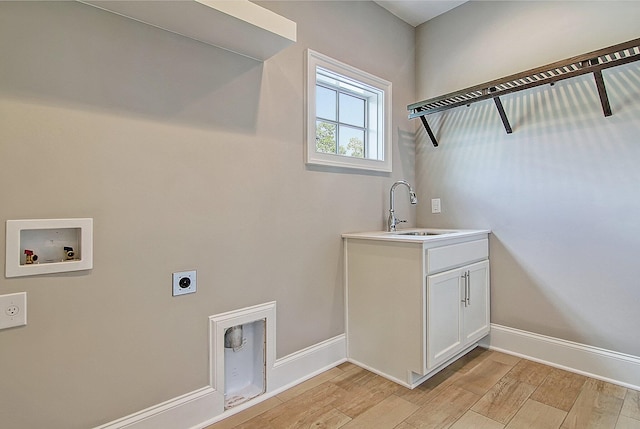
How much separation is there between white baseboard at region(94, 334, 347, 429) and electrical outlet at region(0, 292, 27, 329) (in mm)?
553

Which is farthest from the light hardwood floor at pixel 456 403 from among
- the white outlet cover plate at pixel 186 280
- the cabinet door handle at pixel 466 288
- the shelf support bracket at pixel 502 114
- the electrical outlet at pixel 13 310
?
the shelf support bracket at pixel 502 114

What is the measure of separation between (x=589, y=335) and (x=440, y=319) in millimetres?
985

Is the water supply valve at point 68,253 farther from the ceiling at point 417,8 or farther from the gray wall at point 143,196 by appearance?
the ceiling at point 417,8

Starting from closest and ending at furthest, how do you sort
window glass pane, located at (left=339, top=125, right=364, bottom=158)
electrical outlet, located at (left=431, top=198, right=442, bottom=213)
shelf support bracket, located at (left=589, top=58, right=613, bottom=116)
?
shelf support bracket, located at (left=589, top=58, right=613, bottom=116) < window glass pane, located at (left=339, top=125, right=364, bottom=158) < electrical outlet, located at (left=431, top=198, right=442, bottom=213)

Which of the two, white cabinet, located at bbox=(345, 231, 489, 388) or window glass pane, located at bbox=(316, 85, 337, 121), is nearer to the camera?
white cabinet, located at bbox=(345, 231, 489, 388)

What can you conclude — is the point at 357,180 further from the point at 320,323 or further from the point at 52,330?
the point at 52,330

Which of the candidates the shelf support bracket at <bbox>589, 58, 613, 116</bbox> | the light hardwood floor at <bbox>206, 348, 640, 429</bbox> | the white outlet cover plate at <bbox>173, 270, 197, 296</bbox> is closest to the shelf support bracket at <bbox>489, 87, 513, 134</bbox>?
the shelf support bracket at <bbox>589, 58, 613, 116</bbox>

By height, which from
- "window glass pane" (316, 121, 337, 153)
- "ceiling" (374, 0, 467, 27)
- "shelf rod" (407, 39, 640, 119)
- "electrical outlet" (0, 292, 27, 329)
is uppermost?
"ceiling" (374, 0, 467, 27)

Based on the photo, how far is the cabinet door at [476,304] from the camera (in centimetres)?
221

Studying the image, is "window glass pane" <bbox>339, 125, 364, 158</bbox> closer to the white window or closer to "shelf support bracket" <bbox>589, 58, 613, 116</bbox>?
the white window

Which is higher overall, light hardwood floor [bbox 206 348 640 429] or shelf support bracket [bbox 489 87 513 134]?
shelf support bracket [bbox 489 87 513 134]

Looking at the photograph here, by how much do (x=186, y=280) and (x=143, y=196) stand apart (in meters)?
0.45

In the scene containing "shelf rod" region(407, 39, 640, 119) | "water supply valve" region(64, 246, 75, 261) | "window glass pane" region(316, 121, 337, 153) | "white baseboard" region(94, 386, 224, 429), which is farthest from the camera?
"window glass pane" region(316, 121, 337, 153)

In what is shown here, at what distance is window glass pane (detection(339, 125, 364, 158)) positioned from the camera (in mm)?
2510
